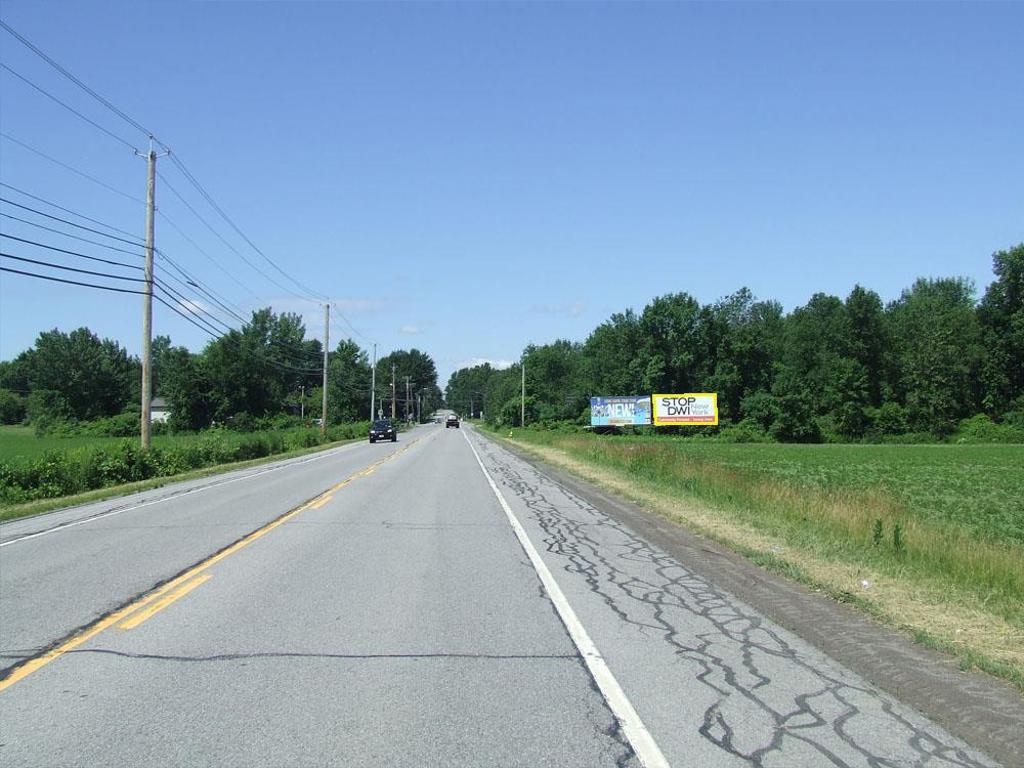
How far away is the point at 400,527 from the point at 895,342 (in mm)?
95987

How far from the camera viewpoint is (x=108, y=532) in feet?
43.6

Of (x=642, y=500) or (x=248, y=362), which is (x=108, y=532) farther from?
(x=248, y=362)

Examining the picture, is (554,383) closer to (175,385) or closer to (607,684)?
(175,385)

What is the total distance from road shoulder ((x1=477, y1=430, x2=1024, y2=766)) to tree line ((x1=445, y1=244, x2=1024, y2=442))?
260 feet

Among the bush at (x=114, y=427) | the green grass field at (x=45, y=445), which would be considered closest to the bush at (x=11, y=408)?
the bush at (x=114, y=427)

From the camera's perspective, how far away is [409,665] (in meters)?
5.92

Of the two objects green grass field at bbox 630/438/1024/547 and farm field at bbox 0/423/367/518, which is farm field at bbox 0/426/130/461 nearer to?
farm field at bbox 0/423/367/518

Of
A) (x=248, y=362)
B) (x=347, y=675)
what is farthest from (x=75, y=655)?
(x=248, y=362)

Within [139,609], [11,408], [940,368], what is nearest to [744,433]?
[940,368]

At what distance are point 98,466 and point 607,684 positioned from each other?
23.1 metres

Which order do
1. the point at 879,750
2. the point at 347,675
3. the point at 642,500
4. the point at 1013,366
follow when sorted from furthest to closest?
the point at 1013,366
the point at 642,500
the point at 347,675
the point at 879,750

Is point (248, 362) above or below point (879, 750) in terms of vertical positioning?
above

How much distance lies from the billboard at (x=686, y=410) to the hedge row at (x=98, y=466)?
162 feet

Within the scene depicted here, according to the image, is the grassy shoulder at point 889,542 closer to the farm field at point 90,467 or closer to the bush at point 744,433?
the farm field at point 90,467
